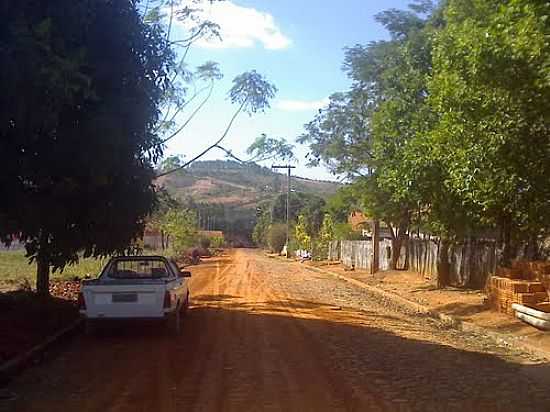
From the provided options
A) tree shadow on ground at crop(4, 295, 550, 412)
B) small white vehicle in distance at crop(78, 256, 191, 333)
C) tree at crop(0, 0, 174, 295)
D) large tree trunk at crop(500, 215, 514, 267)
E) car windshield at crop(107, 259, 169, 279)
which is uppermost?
tree at crop(0, 0, 174, 295)

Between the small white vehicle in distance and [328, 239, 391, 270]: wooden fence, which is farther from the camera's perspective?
[328, 239, 391, 270]: wooden fence

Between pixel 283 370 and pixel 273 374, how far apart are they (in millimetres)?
343

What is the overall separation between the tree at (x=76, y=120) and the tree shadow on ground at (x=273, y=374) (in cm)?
234


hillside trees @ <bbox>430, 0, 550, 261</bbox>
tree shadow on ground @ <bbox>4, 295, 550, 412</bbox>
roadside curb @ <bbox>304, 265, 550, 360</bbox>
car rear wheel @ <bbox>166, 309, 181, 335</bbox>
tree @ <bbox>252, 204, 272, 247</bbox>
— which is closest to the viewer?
tree shadow on ground @ <bbox>4, 295, 550, 412</bbox>

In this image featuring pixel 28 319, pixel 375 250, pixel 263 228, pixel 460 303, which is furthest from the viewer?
pixel 263 228

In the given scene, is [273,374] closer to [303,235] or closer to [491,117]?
[491,117]

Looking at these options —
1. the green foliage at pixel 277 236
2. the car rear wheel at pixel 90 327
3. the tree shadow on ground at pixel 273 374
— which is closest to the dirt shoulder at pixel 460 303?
the tree shadow on ground at pixel 273 374

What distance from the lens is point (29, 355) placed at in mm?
10992

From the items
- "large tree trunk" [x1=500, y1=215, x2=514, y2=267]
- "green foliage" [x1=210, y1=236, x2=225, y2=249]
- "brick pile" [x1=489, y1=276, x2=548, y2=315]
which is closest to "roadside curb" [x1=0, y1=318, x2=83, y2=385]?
"brick pile" [x1=489, y1=276, x2=548, y2=315]

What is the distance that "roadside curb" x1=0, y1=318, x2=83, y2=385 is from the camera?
9850mm

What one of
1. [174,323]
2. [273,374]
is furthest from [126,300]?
[273,374]

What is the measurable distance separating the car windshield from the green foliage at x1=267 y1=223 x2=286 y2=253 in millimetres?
79213

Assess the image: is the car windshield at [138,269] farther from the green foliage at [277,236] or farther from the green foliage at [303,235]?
the green foliage at [277,236]

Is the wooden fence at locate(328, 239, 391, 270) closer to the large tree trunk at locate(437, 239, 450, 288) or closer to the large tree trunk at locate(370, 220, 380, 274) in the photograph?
the large tree trunk at locate(370, 220, 380, 274)
